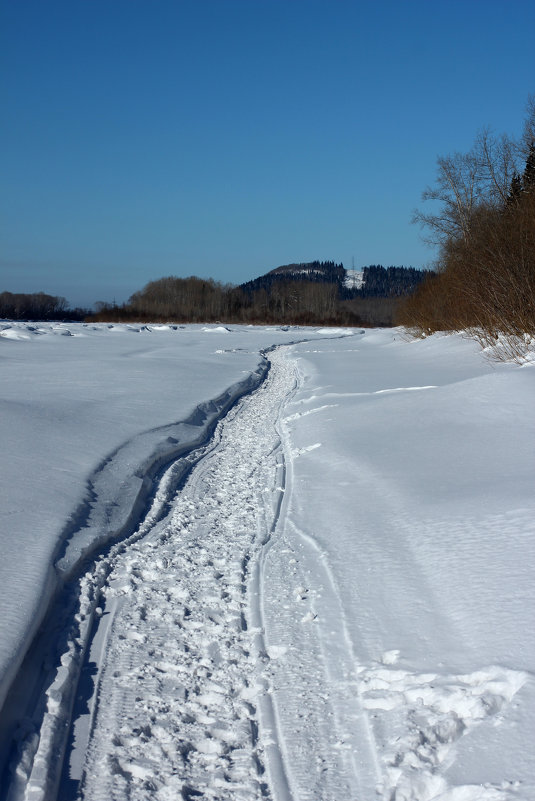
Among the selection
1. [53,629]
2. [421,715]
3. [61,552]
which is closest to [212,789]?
[421,715]

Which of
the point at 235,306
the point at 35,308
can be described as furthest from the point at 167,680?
the point at 235,306

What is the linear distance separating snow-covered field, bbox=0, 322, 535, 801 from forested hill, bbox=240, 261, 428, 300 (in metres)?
144

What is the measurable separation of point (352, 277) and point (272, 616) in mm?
191450

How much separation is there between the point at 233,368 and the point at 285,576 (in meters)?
16.5

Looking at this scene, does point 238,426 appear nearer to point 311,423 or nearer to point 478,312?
point 311,423

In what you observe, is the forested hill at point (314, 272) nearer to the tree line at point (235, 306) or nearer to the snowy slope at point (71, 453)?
the tree line at point (235, 306)

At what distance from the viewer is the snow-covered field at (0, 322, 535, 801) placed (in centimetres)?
251

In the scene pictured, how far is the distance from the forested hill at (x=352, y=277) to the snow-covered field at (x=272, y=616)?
474 ft

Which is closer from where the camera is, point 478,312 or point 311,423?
point 311,423

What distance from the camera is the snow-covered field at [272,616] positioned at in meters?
2.51

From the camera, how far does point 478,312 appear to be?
60.1ft

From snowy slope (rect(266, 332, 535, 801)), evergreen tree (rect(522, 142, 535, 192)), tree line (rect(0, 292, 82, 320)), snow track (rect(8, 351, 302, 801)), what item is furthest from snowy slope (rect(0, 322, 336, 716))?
tree line (rect(0, 292, 82, 320))

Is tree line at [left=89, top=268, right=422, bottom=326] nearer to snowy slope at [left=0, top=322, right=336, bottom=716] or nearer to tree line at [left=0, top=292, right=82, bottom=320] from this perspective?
tree line at [left=0, top=292, right=82, bottom=320]

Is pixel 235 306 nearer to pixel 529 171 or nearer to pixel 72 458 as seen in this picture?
pixel 529 171
